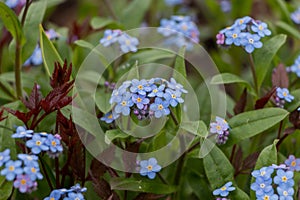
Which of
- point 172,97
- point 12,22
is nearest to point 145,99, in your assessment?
point 172,97

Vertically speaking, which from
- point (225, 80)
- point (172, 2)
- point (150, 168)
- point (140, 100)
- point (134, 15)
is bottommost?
point (150, 168)

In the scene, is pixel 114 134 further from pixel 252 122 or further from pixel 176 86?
pixel 252 122

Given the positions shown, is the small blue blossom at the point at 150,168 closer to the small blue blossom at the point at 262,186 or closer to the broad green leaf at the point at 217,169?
the broad green leaf at the point at 217,169

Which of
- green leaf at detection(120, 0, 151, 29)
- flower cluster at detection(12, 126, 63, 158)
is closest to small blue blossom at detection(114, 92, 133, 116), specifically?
flower cluster at detection(12, 126, 63, 158)

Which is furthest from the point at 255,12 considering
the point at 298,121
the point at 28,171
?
the point at 28,171

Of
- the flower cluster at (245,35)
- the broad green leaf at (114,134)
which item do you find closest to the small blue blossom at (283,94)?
the flower cluster at (245,35)

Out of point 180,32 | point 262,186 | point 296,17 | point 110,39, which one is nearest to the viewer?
point 262,186

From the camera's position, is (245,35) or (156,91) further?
(245,35)

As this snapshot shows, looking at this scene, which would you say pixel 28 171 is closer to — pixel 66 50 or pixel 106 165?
pixel 106 165
